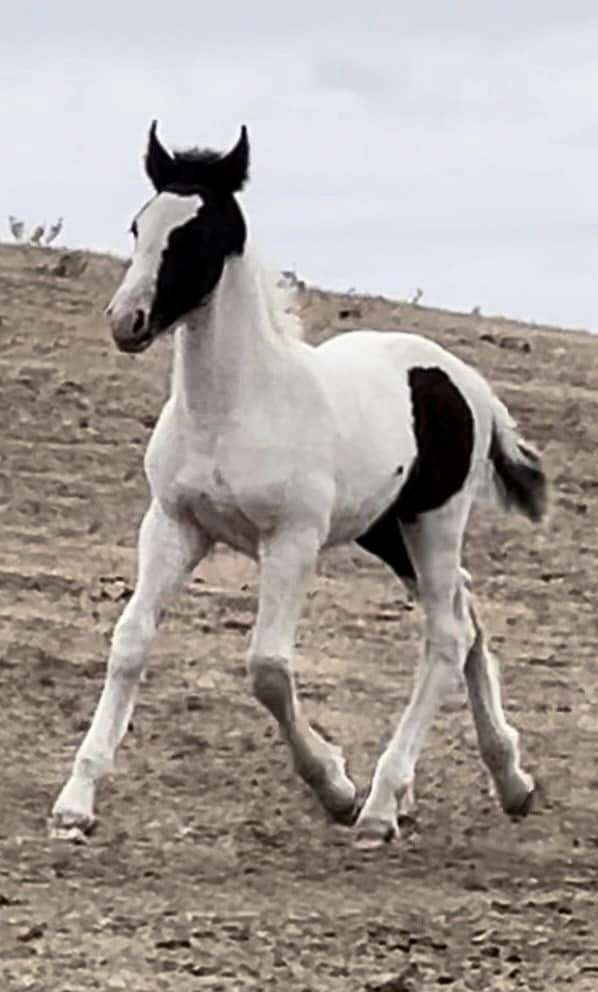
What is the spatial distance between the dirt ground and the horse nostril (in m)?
1.47

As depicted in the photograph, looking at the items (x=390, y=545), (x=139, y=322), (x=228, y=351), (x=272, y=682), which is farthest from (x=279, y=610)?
(x=390, y=545)

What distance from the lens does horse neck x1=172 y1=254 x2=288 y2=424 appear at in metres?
8.73

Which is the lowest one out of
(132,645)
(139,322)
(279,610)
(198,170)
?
(132,645)

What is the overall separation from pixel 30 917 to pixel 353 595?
253 inches

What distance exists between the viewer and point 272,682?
28.6ft

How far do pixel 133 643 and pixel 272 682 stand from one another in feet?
1.39

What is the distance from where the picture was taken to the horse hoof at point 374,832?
902cm

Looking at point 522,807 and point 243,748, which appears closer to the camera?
point 522,807

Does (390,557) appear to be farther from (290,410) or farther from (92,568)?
(92,568)

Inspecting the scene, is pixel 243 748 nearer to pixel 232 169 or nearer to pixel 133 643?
pixel 133 643

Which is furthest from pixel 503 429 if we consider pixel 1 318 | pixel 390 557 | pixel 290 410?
pixel 1 318

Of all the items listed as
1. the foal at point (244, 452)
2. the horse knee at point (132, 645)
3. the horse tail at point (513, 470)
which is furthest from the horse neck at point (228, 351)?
the horse tail at point (513, 470)

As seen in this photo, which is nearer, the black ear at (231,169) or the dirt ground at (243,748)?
the dirt ground at (243,748)

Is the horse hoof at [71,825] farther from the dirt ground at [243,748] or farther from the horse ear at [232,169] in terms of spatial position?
the horse ear at [232,169]
